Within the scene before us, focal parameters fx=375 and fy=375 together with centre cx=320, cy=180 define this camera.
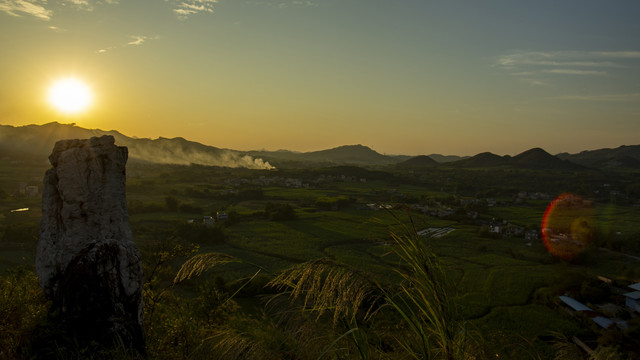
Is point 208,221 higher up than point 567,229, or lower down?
higher up

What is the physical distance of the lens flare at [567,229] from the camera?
5273 cm

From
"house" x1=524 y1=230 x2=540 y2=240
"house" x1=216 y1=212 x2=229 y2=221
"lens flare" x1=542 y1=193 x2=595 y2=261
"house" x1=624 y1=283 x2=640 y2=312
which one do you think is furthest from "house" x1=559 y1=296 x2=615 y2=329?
"house" x1=216 y1=212 x2=229 y2=221

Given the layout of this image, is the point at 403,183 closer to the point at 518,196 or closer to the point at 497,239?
the point at 518,196

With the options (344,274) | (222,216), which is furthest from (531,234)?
(344,274)

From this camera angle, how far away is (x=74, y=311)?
6.60 m

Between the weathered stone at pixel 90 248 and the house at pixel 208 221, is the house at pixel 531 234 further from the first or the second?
the weathered stone at pixel 90 248

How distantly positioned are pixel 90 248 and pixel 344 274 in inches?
239

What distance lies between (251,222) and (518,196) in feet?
277

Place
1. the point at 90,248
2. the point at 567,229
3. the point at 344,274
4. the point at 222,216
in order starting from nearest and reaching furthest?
the point at 344,274 → the point at 90,248 → the point at 222,216 → the point at 567,229

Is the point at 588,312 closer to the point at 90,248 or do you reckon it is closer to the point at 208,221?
the point at 90,248

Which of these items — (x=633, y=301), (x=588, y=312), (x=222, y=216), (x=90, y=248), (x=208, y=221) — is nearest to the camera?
(x=90, y=248)

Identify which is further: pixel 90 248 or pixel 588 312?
pixel 588 312

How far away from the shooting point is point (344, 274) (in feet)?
10.0

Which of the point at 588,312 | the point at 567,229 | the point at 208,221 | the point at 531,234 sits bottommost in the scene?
the point at 531,234
